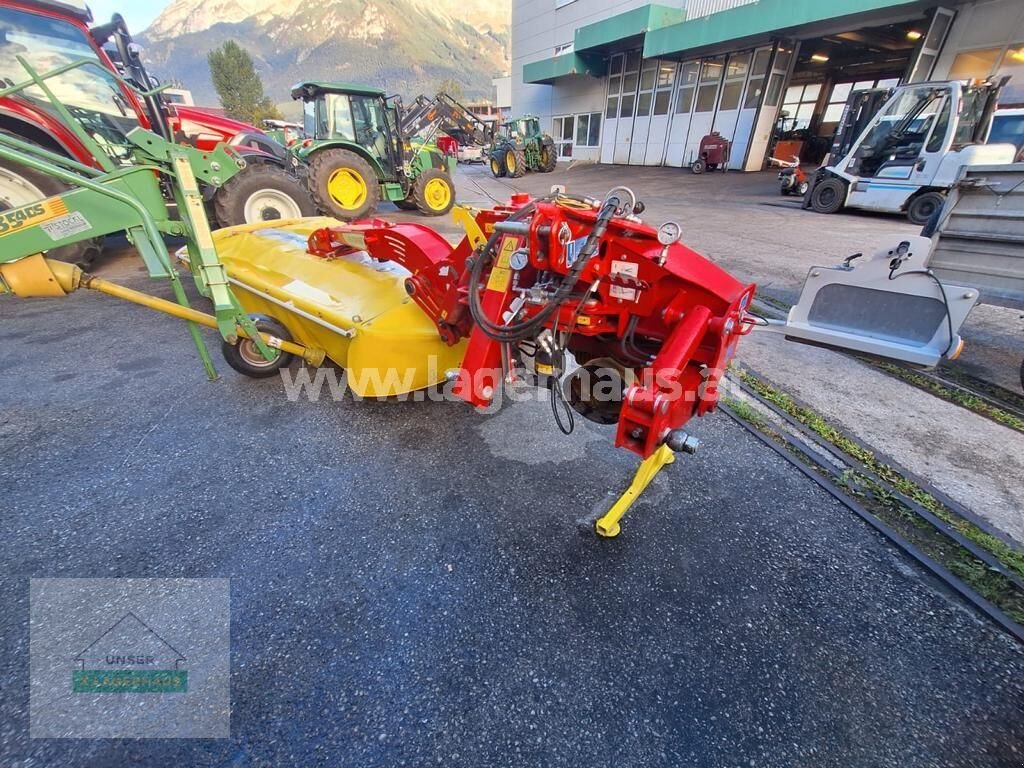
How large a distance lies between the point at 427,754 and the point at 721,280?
199 centimetres

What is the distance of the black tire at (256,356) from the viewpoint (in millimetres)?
2963

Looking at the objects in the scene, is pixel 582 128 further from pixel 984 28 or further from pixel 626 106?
pixel 984 28

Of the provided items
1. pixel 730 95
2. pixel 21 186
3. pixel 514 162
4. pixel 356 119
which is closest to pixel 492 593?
pixel 21 186

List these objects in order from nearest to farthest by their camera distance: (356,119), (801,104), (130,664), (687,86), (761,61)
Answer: (130,664), (356,119), (761,61), (687,86), (801,104)

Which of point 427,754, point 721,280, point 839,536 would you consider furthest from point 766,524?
point 427,754

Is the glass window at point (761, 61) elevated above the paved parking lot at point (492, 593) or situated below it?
above

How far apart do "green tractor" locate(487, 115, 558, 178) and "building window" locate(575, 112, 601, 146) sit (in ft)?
11.4

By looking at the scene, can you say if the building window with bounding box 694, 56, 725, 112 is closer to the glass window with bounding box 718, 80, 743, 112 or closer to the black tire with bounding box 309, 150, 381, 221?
the glass window with bounding box 718, 80, 743, 112

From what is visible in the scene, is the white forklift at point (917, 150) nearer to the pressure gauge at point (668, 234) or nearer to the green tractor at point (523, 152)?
the pressure gauge at point (668, 234)

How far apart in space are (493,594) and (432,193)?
9.13 metres

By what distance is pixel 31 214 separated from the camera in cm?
207

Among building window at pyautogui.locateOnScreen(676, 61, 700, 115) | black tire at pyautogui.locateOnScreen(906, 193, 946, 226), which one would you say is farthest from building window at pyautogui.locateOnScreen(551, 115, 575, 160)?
black tire at pyautogui.locateOnScreen(906, 193, 946, 226)

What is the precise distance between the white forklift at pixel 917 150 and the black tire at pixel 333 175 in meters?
8.96

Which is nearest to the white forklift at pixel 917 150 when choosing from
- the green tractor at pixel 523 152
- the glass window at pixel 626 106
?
the green tractor at pixel 523 152
